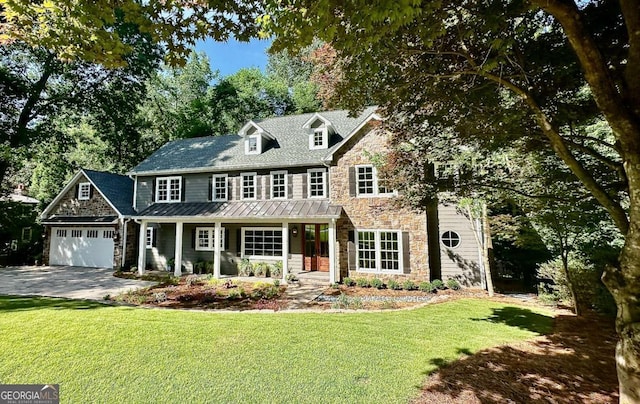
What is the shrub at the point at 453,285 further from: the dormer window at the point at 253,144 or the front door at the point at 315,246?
the dormer window at the point at 253,144

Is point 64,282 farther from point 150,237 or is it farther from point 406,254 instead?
point 406,254

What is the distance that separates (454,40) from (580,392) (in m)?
6.08

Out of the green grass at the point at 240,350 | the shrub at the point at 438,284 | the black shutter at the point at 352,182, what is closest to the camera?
the green grass at the point at 240,350

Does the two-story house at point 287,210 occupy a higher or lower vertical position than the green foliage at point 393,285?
higher

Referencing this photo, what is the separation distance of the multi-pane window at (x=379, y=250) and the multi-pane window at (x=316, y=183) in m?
2.86

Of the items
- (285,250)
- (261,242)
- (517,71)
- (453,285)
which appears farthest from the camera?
(261,242)

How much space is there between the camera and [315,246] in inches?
581

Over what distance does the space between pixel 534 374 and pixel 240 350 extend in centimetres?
524

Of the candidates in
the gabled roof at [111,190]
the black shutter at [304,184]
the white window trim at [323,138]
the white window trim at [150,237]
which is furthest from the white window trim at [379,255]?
the gabled roof at [111,190]

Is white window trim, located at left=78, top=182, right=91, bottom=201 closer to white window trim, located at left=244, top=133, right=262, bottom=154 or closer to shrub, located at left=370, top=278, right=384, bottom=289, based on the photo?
white window trim, located at left=244, top=133, right=262, bottom=154

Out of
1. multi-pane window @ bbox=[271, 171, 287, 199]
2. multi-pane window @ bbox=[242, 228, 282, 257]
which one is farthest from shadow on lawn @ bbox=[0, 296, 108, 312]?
multi-pane window @ bbox=[271, 171, 287, 199]

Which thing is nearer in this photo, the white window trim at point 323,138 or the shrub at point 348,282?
the shrub at point 348,282

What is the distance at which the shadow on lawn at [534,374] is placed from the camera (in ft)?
13.7

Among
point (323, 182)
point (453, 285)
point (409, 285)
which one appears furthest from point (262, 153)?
point (453, 285)
